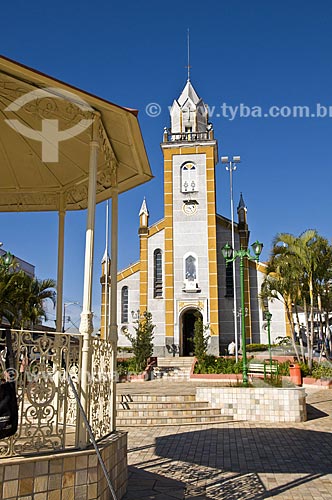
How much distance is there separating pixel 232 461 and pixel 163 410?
16.7ft

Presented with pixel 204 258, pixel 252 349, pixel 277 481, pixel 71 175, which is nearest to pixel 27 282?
pixel 204 258

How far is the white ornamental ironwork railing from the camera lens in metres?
4.49

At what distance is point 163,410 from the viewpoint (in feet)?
42.6

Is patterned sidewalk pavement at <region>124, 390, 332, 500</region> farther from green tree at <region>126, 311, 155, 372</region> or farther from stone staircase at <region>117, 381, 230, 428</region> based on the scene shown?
green tree at <region>126, 311, 155, 372</region>

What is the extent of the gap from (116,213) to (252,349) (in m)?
25.4

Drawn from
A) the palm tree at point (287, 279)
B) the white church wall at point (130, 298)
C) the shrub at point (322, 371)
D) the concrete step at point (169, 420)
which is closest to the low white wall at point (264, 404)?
the concrete step at point (169, 420)

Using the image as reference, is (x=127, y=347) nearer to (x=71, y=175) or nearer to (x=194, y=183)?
(x=194, y=183)

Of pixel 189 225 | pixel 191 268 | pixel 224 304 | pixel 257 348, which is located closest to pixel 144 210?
pixel 189 225

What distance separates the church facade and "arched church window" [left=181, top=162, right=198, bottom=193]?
7 centimetres

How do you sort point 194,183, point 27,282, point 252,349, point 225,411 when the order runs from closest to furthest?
point 225,411 < point 27,282 < point 252,349 < point 194,183

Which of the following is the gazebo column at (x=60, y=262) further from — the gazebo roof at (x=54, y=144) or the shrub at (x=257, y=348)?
the shrub at (x=257, y=348)

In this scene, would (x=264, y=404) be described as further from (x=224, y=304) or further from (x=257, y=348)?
(x=224, y=304)

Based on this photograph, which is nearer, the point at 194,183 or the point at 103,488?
the point at 103,488

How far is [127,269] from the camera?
34719mm
